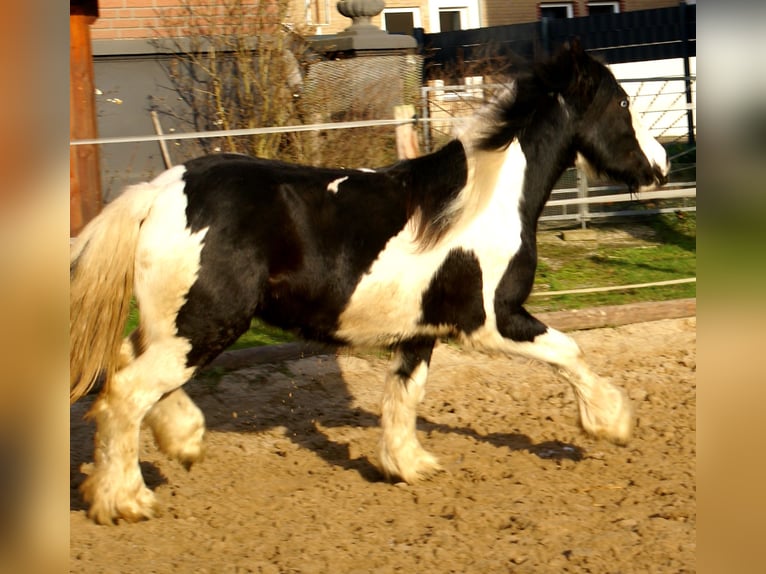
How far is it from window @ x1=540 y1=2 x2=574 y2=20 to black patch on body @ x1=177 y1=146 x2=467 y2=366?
17305 millimetres

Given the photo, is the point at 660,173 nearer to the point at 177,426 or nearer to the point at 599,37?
the point at 177,426

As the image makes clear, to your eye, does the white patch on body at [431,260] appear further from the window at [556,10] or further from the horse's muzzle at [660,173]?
the window at [556,10]

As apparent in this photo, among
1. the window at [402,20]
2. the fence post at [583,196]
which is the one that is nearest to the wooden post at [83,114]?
the fence post at [583,196]


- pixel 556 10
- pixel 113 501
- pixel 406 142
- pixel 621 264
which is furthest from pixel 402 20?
pixel 113 501

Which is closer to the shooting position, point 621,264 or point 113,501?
point 113,501

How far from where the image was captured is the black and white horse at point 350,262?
4230 mm

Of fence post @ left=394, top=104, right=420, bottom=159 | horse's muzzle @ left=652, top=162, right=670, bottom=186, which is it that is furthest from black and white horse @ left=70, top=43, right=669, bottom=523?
fence post @ left=394, top=104, right=420, bottom=159

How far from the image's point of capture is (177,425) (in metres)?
4.70

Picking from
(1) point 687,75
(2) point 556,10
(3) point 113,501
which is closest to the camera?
(3) point 113,501

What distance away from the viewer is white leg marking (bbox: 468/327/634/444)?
15.1 feet

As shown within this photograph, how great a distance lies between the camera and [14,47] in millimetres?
901

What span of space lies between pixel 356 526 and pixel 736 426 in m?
3.36

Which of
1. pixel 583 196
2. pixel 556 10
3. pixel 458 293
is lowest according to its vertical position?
pixel 458 293

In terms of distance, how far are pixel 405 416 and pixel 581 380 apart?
95cm
